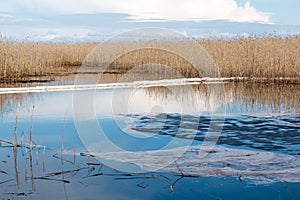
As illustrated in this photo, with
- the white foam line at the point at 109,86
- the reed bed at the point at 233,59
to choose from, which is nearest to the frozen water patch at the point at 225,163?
the white foam line at the point at 109,86

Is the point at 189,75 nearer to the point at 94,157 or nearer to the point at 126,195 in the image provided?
the point at 94,157

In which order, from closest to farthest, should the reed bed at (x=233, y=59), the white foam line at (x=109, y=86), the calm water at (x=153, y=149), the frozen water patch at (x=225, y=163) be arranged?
the calm water at (x=153, y=149), the frozen water patch at (x=225, y=163), the white foam line at (x=109, y=86), the reed bed at (x=233, y=59)

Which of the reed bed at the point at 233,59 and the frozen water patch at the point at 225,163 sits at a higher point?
the reed bed at the point at 233,59

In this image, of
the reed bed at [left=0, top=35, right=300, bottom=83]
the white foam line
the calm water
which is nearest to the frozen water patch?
the calm water

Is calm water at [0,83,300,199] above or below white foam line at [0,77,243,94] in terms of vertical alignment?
below

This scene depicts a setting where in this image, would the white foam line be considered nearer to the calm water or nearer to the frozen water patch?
the calm water

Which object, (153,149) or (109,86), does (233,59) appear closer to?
(109,86)

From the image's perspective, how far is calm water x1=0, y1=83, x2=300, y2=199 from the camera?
3.55m

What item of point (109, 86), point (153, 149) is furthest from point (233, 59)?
point (153, 149)

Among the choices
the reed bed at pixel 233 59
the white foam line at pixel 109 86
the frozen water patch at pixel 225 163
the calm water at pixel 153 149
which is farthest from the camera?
the reed bed at pixel 233 59

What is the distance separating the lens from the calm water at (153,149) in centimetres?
355

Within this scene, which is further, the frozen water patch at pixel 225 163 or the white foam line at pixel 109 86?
the white foam line at pixel 109 86

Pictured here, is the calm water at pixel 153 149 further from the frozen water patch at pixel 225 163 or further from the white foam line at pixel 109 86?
the white foam line at pixel 109 86

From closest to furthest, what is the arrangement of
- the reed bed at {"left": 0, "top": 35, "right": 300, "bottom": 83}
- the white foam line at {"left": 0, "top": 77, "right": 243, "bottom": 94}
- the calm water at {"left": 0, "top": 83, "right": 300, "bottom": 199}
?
the calm water at {"left": 0, "top": 83, "right": 300, "bottom": 199} < the white foam line at {"left": 0, "top": 77, "right": 243, "bottom": 94} < the reed bed at {"left": 0, "top": 35, "right": 300, "bottom": 83}
